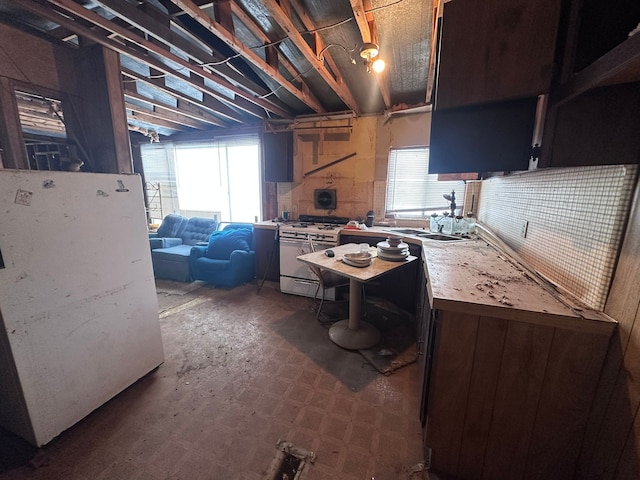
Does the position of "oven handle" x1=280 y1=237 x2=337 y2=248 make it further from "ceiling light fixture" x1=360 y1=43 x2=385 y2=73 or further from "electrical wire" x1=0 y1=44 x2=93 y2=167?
"electrical wire" x1=0 y1=44 x2=93 y2=167

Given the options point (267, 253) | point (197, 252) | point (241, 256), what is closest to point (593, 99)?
point (267, 253)

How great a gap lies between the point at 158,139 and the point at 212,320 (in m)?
3.94

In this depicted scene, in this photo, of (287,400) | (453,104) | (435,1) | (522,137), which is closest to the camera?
(522,137)

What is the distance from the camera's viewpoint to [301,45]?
186 cm

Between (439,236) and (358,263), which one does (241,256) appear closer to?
(358,263)

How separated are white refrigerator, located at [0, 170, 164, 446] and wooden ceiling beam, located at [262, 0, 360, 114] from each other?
1.44 meters

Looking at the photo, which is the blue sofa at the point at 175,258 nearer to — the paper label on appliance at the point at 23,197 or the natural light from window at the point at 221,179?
the natural light from window at the point at 221,179

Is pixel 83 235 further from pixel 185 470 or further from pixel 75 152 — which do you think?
pixel 185 470

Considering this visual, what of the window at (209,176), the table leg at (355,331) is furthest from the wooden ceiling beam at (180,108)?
the table leg at (355,331)

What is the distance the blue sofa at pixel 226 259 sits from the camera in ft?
11.7

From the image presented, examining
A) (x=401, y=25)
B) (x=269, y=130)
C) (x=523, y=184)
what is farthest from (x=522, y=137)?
(x=269, y=130)

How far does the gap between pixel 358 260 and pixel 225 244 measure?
2419mm

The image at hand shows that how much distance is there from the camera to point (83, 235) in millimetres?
1493

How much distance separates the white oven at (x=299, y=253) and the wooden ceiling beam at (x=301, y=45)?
5.20 feet
